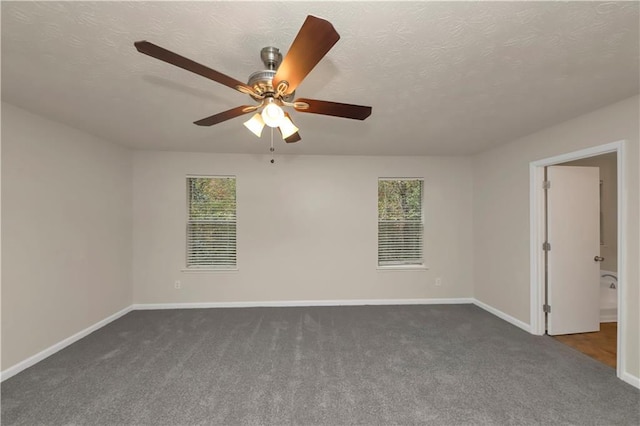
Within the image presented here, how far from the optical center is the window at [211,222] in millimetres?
4062

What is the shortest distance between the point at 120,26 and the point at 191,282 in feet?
11.4

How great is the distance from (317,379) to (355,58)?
2461mm

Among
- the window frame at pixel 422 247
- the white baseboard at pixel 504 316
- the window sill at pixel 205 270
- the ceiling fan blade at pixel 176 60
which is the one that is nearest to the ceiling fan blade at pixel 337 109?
the ceiling fan blade at pixel 176 60

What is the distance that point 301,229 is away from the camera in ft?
13.5

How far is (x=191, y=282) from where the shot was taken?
13.0 ft

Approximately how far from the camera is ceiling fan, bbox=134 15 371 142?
97 centimetres

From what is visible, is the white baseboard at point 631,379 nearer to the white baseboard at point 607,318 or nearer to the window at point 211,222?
the white baseboard at point 607,318

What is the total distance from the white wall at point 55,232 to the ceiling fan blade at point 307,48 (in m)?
2.79

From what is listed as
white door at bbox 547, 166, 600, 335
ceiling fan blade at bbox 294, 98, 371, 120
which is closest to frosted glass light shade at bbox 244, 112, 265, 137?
ceiling fan blade at bbox 294, 98, 371, 120

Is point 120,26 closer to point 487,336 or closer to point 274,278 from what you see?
point 274,278

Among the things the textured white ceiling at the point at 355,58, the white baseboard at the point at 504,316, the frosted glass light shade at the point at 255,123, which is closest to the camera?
the textured white ceiling at the point at 355,58

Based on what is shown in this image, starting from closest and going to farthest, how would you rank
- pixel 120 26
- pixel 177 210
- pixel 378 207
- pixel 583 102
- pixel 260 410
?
pixel 120 26
pixel 260 410
pixel 583 102
pixel 177 210
pixel 378 207

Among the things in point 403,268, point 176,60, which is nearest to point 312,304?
point 403,268

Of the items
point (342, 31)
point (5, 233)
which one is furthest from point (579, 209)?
point (5, 233)
